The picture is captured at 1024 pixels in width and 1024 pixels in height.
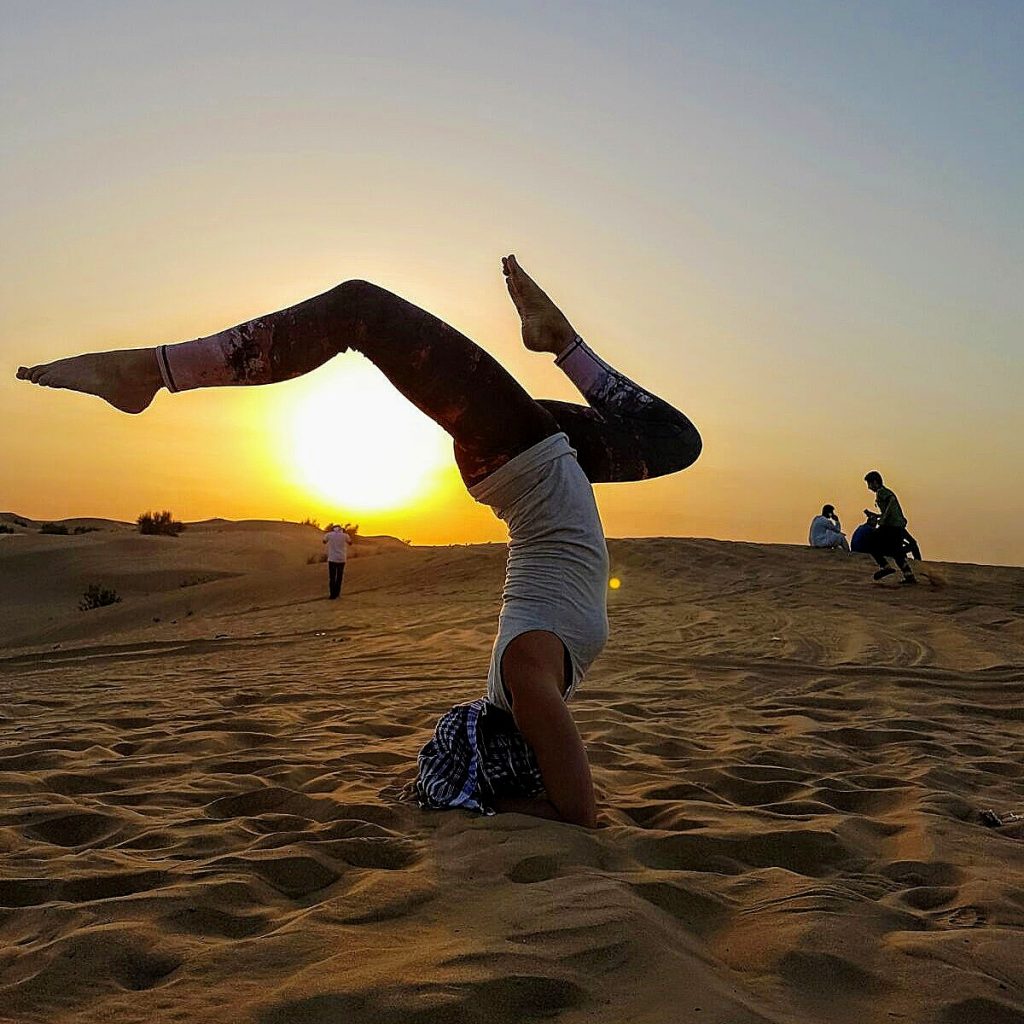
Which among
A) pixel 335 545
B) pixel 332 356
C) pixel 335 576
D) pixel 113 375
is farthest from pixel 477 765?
pixel 335 576

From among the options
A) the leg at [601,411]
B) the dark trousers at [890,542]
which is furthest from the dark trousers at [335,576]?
the leg at [601,411]

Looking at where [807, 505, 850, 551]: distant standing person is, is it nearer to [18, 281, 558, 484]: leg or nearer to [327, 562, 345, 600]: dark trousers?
[327, 562, 345, 600]: dark trousers

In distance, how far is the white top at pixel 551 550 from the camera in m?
3.09

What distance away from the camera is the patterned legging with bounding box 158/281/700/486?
2.64m

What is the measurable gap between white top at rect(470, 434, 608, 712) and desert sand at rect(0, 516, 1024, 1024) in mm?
615

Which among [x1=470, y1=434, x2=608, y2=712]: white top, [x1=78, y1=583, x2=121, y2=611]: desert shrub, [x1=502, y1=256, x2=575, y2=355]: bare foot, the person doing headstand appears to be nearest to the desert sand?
the person doing headstand

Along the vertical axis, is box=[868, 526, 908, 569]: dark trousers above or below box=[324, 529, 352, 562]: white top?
above

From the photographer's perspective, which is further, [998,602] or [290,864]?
[998,602]

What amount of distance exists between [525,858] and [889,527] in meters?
12.9

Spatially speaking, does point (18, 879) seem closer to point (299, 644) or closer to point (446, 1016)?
point (446, 1016)

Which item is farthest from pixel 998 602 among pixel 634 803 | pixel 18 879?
pixel 18 879

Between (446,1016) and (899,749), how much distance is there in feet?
11.0

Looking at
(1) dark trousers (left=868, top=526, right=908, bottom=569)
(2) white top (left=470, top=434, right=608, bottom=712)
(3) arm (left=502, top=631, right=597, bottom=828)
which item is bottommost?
(3) arm (left=502, top=631, right=597, bottom=828)

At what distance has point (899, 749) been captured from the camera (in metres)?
4.39
